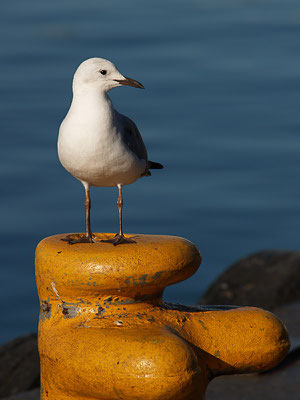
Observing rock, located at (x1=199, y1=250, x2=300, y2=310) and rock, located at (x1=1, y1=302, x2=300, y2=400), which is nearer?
rock, located at (x1=1, y1=302, x2=300, y2=400)

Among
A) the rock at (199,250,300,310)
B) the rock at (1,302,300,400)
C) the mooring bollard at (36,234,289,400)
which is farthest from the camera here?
the rock at (199,250,300,310)

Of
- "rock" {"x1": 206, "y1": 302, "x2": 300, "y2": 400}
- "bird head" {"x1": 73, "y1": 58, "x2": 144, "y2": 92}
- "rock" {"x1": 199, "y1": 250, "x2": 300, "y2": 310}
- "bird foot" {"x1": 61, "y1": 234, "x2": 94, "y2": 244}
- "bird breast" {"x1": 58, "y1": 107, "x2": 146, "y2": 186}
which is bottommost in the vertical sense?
"rock" {"x1": 206, "y1": 302, "x2": 300, "y2": 400}

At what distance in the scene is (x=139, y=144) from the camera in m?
4.64

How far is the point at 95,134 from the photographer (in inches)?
165

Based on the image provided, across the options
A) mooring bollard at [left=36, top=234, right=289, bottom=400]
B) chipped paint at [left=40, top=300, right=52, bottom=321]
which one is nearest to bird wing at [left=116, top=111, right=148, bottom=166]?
mooring bollard at [left=36, top=234, right=289, bottom=400]

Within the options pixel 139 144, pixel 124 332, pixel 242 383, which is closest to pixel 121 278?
pixel 124 332

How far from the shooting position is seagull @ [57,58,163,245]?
4.20 m

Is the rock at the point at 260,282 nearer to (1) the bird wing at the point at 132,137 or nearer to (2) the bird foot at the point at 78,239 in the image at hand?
(1) the bird wing at the point at 132,137

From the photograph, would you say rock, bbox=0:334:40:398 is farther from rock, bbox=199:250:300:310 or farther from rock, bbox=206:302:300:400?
rock, bbox=199:250:300:310

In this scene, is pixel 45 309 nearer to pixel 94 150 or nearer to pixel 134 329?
pixel 134 329

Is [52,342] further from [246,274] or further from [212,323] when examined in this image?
[246,274]

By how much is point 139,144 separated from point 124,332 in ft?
3.62

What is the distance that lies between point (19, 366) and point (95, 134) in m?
4.82

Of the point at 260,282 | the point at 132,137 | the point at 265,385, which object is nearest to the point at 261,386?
the point at 265,385
